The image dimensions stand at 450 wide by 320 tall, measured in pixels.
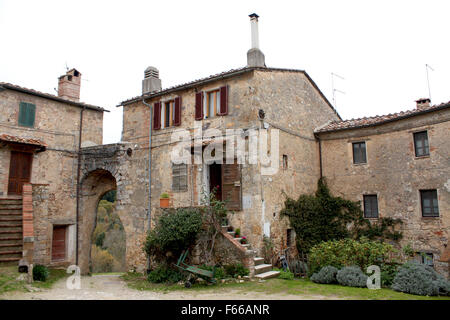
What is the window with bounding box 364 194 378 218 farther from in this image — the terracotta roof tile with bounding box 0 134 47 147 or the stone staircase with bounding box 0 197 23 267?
the terracotta roof tile with bounding box 0 134 47 147

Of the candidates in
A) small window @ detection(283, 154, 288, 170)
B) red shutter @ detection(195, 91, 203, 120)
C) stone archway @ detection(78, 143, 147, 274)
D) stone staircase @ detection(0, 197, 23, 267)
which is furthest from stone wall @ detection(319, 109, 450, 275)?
stone staircase @ detection(0, 197, 23, 267)

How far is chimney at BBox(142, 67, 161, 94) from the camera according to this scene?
15594 mm

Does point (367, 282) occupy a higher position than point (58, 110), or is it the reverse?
point (58, 110)

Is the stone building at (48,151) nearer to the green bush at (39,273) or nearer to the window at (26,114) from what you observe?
the window at (26,114)

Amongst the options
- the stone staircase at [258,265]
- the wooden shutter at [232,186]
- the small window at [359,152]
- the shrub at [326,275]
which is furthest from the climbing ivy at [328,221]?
the shrub at [326,275]

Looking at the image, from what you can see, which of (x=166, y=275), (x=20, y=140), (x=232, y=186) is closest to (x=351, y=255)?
(x=232, y=186)

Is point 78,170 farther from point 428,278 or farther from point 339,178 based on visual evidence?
point 428,278

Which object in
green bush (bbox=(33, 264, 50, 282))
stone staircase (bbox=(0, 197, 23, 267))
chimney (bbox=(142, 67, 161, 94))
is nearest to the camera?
stone staircase (bbox=(0, 197, 23, 267))

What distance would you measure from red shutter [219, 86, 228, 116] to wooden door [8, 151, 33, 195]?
890cm

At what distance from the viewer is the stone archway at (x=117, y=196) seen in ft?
48.2

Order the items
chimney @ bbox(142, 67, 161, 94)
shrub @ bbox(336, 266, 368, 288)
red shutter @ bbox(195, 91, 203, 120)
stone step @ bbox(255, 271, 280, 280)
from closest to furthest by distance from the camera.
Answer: shrub @ bbox(336, 266, 368, 288)
stone step @ bbox(255, 271, 280, 280)
red shutter @ bbox(195, 91, 203, 120)
chimney @ bbox(142, 67, 161, 94)
